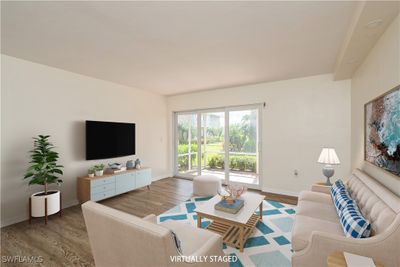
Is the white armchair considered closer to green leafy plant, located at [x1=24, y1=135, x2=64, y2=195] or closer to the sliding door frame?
green leafy plant, located at [x1=24, y1=135, x2=64, y2=195]

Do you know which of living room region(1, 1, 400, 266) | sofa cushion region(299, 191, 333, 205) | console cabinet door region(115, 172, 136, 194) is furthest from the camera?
console cabinet door region(115, 172, 136, 194)

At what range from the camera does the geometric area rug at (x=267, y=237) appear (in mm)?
1921

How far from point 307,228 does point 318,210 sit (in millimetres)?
576

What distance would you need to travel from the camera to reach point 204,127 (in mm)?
5246

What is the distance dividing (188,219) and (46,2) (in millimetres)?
3091

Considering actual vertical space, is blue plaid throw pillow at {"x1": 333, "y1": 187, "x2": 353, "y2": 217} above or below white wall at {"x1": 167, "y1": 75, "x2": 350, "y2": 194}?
below

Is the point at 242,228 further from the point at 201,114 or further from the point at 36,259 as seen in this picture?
the point at 201,114

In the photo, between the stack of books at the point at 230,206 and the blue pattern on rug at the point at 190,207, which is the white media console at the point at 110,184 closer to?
the blue pattern on rug at the point at 190,207

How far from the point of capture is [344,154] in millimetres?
3459

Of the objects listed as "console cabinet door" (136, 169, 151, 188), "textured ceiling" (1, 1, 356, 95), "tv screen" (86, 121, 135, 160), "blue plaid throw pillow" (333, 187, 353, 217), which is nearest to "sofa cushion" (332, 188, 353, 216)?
"blue plaid throw pillow" (333, 187, 353, 217)

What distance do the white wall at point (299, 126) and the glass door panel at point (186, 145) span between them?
1.68 meters

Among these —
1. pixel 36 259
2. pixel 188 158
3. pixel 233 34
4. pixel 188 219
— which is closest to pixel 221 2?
pixel 233 34

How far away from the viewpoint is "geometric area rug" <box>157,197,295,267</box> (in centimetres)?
192

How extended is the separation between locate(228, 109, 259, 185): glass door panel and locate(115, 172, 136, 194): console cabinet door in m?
2.45
